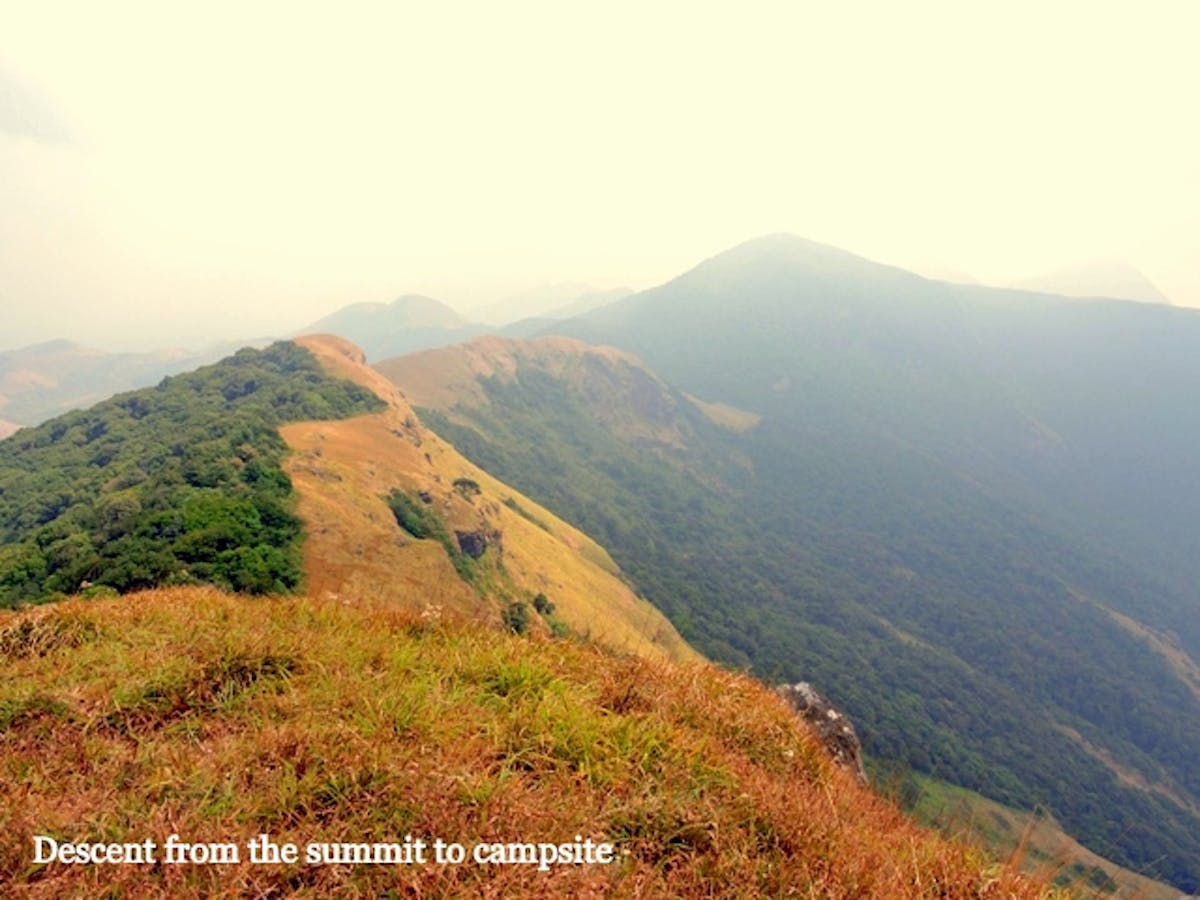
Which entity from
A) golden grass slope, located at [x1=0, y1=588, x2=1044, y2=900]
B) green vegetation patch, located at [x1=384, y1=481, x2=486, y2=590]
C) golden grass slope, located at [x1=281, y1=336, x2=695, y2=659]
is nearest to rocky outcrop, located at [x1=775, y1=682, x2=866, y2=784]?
golden grass slope, located at [x1=0, y1=588, x2=1044, y2=900]

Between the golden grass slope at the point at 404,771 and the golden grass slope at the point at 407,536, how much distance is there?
215 centimetres

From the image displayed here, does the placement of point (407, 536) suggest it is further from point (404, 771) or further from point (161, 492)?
point (404, 771)

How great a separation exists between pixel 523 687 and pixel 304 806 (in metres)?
2.34

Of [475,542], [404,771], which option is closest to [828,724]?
[404,771]

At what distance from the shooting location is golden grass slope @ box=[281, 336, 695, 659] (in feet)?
138

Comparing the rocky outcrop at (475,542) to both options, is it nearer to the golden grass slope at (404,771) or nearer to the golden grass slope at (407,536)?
the golden grass slope at (407,536)

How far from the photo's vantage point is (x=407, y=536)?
169 feet

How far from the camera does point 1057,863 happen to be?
5035mm

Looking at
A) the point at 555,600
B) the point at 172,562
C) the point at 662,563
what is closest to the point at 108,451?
the point at 172,562

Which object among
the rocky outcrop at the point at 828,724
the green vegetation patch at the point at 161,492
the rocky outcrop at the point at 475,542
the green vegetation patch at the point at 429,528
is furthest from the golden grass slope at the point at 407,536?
the rocky outcrop at the point at 828,724

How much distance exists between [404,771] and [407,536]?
50550 millimetres

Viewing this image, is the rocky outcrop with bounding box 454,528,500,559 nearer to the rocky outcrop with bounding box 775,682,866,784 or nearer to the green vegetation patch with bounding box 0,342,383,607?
the green vegetation patch with bounding box 0,342,383,607

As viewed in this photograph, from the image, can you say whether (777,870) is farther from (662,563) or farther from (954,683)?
(954,683)

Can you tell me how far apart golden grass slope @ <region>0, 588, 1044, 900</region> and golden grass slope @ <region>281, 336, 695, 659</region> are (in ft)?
7.06
